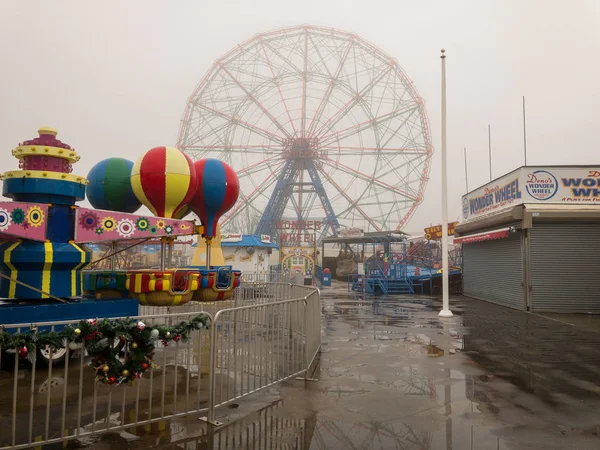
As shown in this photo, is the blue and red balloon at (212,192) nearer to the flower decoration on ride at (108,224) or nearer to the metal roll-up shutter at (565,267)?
the flower decoration on ride at (108,224)

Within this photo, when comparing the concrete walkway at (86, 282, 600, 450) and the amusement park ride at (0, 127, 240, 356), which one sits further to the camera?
the amusement park ride at (0, 127, 240, 356)

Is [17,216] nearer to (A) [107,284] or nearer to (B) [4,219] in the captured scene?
(B) [4,219]

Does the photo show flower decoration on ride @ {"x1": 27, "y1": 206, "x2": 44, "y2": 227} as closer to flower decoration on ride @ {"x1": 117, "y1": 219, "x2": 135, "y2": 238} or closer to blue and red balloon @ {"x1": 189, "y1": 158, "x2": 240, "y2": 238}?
flower decoration on ride @ {"x1": 117, "y1": 219, "x2": 135, "y2": 238}

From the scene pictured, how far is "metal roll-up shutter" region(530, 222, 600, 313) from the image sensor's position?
14.4m

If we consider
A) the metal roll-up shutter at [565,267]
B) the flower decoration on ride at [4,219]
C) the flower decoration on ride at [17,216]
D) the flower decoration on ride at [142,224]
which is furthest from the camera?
the metal roll-up shutter at [565,267]

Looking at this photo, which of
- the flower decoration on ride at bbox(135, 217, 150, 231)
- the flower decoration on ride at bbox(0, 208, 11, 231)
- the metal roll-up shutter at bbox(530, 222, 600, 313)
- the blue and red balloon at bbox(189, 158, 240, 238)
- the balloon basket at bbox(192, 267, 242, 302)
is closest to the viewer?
the flower decoration on ride at bbox(0, 208, 11, 231)

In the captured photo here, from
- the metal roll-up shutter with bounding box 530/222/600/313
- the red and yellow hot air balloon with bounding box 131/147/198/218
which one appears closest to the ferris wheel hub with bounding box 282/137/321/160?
the metal roll-up shutter with bounding box 530/222/600/313

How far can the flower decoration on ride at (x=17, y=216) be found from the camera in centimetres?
630

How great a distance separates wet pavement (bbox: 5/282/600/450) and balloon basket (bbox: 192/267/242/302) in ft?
7.43

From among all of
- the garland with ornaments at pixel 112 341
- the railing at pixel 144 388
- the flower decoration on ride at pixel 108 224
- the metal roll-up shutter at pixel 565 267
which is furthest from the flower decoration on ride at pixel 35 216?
the metal roll-up shutter at pixel 565 267

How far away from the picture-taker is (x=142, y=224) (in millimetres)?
7566

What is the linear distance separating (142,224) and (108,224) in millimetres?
529

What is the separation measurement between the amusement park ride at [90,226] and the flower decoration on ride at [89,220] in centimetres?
1

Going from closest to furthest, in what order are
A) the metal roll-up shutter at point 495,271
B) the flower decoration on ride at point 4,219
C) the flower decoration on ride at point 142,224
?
the flower decoration on ride at point 4,219
the flower decoration on ride at point 142,224
the metal roll-up shutter at point 495,271
